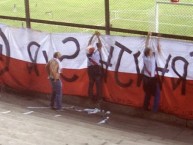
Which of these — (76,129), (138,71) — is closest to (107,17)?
(138,71)

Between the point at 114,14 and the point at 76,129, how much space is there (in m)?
19.5

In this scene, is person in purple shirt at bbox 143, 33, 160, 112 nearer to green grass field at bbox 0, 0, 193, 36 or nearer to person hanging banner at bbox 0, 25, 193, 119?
person hanging banner at bbox 0, 25, 193, 119

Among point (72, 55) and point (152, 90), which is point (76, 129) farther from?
point (72, 55)

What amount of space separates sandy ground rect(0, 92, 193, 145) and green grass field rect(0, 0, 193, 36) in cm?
1142

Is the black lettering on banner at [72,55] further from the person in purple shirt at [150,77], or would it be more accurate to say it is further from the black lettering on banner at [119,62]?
the person in purple shirt at [150,77]

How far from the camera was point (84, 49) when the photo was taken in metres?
13.1

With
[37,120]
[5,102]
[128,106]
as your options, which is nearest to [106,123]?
[128,106]

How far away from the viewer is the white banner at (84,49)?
38.3 ft

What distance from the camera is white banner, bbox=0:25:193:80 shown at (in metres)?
11.7

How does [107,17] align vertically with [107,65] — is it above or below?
above

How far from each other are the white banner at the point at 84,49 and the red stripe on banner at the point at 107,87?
0.66ft

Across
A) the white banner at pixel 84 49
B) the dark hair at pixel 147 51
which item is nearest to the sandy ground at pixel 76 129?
the white banner at pixel 84 49

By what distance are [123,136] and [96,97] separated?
2.14 metres

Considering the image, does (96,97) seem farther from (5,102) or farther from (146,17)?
(146,17)
